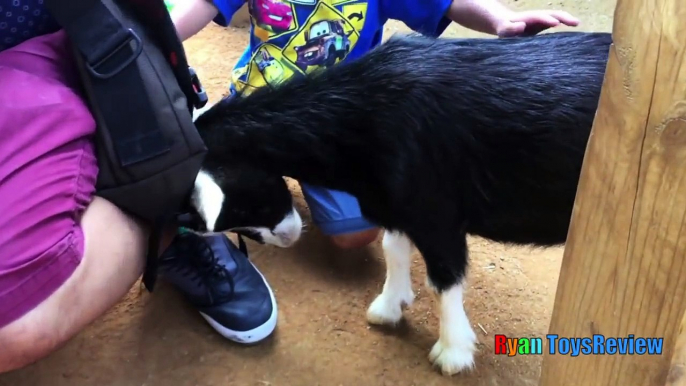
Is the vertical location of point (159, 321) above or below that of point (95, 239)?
below

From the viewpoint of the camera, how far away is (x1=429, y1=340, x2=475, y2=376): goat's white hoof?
134 cm

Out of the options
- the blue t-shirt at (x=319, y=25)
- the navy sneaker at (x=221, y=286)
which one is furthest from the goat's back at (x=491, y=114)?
the navy sneaker at (x=221, y=286)

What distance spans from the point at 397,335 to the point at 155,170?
64 centimetres

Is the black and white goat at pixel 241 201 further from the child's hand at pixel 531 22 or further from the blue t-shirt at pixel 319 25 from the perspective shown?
the child's hand at pixel 531 22

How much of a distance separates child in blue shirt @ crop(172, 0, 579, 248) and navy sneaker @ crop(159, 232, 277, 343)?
0.23m

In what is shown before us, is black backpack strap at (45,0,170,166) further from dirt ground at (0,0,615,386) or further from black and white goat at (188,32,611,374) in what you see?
dirt ground at (0,0,615,386)

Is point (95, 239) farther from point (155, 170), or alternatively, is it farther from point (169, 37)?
point (169, 37)

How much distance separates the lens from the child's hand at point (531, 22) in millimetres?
1317

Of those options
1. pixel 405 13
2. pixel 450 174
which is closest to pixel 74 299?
pixel 450 174

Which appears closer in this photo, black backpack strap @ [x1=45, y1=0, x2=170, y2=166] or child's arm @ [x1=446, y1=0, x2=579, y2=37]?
black backpack strap @ [x1=45, y1=0, x2=170, y2=166]

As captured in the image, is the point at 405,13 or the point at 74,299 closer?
the point at 74,299

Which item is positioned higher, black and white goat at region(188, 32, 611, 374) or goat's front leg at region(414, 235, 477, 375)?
black and white goat at region(188, 32, 611, 374)

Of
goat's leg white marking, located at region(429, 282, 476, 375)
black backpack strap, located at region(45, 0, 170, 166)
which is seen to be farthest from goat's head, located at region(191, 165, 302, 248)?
goat's leg white marking, located at region(429, 282, 476, 375)

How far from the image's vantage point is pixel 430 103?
3.71ft
